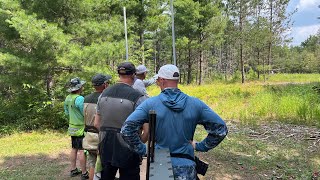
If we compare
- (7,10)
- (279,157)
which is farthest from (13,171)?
(279,157)

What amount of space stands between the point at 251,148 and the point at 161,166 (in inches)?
201

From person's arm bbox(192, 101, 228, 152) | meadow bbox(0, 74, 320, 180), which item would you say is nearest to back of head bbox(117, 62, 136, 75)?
person's arm bbox(192, 101, 228, 152)

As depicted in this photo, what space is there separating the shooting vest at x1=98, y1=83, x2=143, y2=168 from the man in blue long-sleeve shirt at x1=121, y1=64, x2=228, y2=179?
752 mm

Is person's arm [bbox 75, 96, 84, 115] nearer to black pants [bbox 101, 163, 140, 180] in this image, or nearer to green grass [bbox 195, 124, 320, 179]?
black pants [bbox 101, 163, 140, 180]

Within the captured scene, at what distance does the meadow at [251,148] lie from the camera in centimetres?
561

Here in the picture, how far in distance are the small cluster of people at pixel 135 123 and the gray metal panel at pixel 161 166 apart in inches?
3.0

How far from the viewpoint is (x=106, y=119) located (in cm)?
313

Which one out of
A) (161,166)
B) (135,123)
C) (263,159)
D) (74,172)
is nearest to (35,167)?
(74,172)

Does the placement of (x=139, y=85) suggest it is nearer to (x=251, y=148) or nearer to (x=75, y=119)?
(x=75, y=119)

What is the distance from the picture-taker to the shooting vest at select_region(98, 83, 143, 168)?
10.1ft

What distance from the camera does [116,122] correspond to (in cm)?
310

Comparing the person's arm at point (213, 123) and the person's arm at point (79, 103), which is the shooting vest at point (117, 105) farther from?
the person's arm at point (79, 103)

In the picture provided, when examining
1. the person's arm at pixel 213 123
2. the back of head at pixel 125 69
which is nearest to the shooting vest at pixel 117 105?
the back of head at pixel 125 69

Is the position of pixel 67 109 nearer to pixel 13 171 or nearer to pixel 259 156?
pixel 13 171
